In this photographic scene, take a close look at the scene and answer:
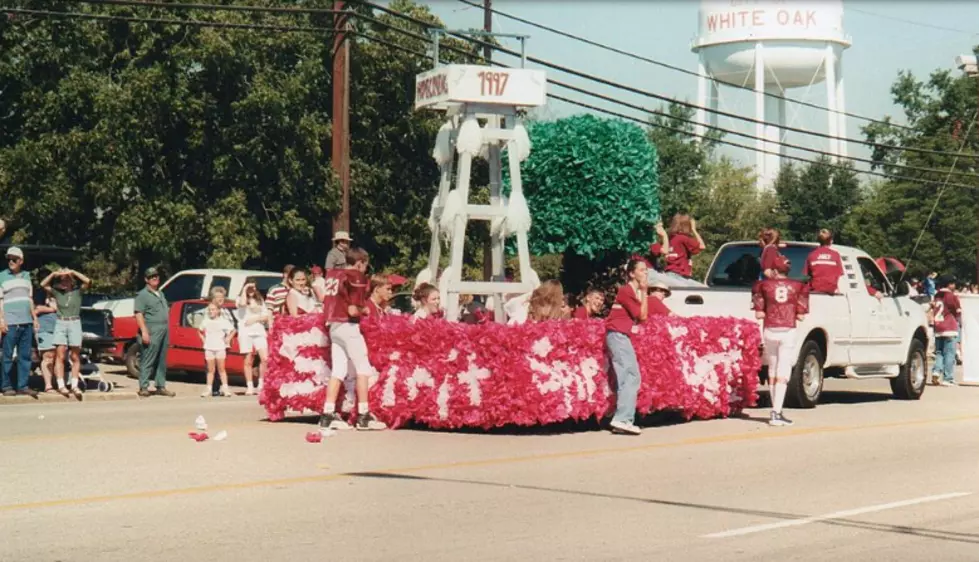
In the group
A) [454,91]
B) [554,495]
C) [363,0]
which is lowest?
[554,495]

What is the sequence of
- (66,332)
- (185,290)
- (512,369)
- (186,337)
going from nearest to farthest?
(512,369), (66,332), (186,337), (185,290)

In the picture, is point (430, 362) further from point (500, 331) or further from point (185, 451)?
point (185, 451)

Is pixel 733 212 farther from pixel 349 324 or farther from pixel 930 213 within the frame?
pixel 349 324

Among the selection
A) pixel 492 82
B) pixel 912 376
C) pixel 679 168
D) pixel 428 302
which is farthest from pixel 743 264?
pixel 679 168

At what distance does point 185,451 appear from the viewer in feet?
46.9

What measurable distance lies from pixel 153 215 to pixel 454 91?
60.4 feet

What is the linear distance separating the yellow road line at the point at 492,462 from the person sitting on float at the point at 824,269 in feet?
7.56

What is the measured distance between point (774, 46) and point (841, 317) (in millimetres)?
50441

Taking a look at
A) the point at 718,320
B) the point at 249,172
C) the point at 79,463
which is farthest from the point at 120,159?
the point at 79,463

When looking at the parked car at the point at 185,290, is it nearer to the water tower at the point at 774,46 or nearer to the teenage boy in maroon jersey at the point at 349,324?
the teenage boy in maroon jersey at the point at 349,324

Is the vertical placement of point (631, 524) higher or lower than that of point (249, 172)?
lower

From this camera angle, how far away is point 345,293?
16078 millimetres

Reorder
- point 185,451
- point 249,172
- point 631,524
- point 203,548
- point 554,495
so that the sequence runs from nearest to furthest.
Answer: point 203,548 < point 631,524 < point 554,495 < point 185,451 < point 249,172

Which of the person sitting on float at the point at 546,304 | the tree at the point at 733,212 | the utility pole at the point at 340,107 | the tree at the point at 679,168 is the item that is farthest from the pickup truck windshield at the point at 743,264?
the tree at the point at 679,168
